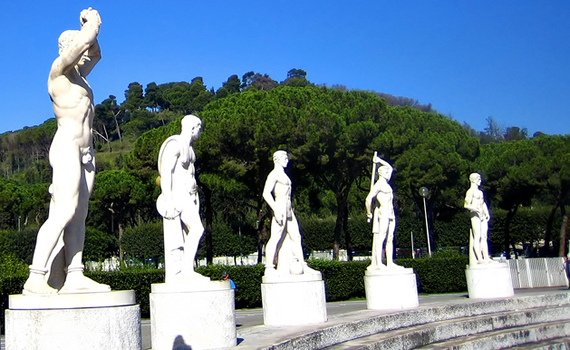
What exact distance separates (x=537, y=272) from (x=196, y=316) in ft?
69.3

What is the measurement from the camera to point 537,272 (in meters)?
23.9

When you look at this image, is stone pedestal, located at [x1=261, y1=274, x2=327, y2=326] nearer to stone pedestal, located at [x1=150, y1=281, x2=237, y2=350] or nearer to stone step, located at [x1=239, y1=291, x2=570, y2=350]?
stone step, located at [x1=239, y1=291, x2=570, y2=350]

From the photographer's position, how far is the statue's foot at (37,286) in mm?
4410

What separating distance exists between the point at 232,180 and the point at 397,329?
18125 millimetres

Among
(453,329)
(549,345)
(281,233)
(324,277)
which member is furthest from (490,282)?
(324,277)

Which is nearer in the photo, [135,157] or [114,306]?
[114,306]

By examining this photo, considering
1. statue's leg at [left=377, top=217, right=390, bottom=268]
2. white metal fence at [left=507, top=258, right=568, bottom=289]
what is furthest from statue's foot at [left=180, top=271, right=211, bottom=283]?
white metal fence at [left=507, top=258, right=568, bottom=289]

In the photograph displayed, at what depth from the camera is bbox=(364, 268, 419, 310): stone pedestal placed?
35.7 feet

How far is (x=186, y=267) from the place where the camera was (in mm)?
6348

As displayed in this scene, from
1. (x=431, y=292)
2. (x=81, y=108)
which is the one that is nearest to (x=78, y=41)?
(x=81, y=108)

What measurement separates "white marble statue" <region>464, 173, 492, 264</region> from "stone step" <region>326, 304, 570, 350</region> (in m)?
2.03

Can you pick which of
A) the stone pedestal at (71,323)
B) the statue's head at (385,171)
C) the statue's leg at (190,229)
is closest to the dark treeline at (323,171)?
the statue's head at (385,171)

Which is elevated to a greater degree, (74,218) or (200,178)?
(200,178)

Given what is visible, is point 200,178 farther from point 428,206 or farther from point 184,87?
point 184,87
